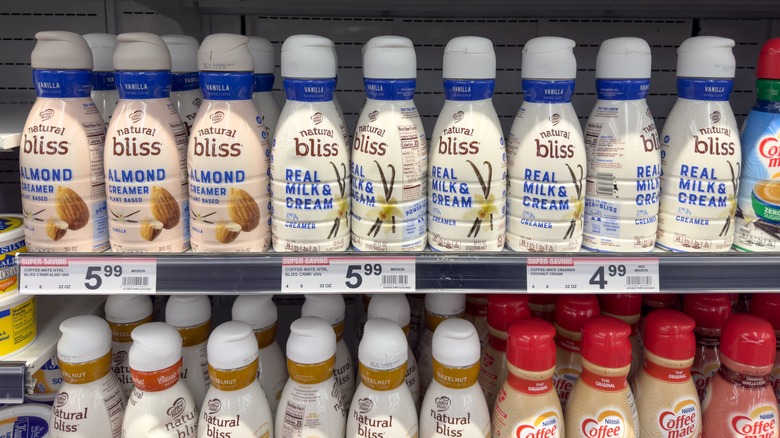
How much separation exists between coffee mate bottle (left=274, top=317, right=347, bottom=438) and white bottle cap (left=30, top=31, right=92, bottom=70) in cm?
59

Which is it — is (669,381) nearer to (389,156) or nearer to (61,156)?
(389,156)

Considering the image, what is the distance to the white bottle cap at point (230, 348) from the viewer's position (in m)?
1.03

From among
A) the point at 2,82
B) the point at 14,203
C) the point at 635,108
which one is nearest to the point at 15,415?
the point at 14,203

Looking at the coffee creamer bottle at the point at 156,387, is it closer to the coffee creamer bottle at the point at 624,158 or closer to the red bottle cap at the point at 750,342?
the coffee creamer bottle at the point at 624,158

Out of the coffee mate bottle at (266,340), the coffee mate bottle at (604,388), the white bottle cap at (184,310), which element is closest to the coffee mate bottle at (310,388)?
the coffee mate bottle at (266,340)

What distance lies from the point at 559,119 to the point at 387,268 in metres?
0.39

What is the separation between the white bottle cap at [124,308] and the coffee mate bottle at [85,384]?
0.39ft

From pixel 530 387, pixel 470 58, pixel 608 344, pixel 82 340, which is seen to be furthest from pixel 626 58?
pixel 82 340

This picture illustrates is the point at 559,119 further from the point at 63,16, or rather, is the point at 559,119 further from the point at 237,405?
the point at 63,16

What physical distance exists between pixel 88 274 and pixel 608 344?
90cm

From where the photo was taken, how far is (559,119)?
101 centimetres

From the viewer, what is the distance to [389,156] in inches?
38.8

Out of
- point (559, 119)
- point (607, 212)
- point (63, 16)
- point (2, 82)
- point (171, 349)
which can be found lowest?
point (171, 349)

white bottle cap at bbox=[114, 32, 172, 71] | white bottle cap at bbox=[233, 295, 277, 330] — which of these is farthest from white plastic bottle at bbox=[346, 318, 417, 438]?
white bottle cap at bbox=[114, 32, 172, 71]
